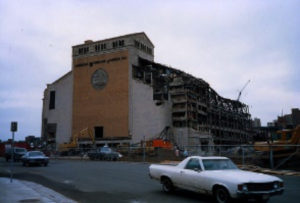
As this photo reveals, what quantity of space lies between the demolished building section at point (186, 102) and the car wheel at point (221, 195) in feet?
186

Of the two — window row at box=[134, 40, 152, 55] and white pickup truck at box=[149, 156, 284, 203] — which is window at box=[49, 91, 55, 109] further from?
white pickup truck at box=[149, 156, 284, 203]

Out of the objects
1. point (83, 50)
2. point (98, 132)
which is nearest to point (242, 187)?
point (98, 132)

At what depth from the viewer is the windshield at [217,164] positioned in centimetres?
986

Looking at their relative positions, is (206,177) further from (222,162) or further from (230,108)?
(230,108)

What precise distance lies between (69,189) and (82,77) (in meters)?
67.0

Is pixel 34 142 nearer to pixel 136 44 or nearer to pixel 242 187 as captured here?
pixel 136 44

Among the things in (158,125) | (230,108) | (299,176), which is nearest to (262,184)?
(299,176)

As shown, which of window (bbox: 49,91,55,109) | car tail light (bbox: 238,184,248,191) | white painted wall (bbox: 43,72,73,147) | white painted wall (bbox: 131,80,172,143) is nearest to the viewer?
car tail light (bbox: 238,184,248,191)

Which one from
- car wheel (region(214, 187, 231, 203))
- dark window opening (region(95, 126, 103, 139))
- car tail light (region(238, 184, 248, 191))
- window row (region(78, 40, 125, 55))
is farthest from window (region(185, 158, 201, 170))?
window row (region(78, 40, 125, 55))

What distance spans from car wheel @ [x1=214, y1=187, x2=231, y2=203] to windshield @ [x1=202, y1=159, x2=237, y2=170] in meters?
0.91

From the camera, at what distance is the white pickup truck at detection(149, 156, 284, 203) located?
834 centimetres

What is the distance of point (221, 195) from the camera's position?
890 centimetres

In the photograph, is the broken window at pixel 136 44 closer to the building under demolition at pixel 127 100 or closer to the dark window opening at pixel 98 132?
the building under demolition at pixel 127 100

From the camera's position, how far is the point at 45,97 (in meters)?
85.1
